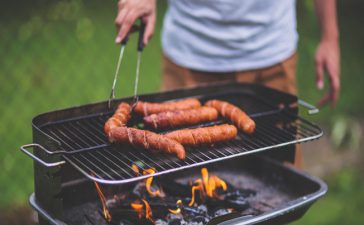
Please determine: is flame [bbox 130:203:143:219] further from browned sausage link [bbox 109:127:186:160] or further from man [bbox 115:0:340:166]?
man [bbox 115:0:340:166]

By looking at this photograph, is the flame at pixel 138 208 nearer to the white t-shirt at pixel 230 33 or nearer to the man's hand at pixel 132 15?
the man's hand at pixel 132 15

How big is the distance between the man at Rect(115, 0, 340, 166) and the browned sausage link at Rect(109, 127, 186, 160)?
111 cm

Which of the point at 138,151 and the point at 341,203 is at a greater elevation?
the point at 138,151

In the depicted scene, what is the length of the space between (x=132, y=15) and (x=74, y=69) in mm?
3703

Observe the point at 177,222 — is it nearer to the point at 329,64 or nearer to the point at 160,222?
the point at 160,222

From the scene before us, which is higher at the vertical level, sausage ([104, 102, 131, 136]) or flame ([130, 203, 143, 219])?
sausage ([104, 102, 131, 136])

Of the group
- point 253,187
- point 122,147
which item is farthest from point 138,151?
point 253,187

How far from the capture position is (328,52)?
11.5 feet

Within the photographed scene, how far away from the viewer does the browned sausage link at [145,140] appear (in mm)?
2305

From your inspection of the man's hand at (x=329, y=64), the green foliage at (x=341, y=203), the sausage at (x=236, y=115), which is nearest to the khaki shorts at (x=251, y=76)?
the man's hand at (x=329, y=64)

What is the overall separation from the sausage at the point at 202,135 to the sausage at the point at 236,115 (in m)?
0.11

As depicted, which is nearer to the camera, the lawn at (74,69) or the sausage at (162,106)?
the sausage at (162,106)

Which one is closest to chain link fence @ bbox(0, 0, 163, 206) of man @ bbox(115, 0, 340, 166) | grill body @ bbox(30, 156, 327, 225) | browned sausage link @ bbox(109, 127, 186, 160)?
man @ bbox(115, 0, 340, 166)

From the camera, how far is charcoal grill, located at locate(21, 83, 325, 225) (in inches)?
87.3
